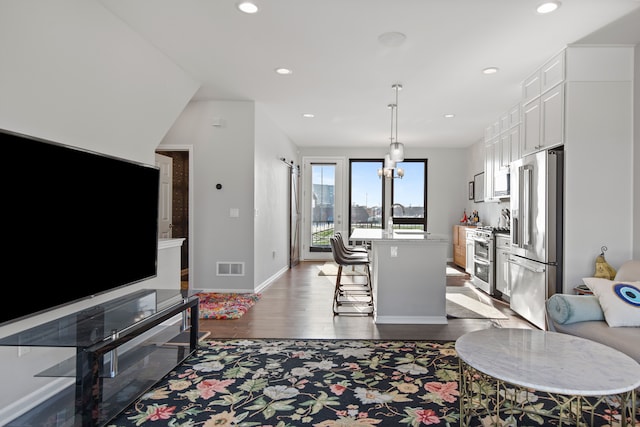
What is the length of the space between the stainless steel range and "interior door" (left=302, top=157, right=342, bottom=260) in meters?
3.42

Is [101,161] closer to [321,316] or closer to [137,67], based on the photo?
[137,67]

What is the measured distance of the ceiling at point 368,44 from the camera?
2785 millimetres

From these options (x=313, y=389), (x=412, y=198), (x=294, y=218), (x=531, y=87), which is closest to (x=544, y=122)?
(x=531, y=87)

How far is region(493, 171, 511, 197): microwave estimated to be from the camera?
5641 millimetres

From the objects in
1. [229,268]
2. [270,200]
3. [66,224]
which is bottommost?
[229,268]

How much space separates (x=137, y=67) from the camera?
124 inches

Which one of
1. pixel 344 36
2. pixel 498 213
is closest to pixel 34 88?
pixel 344 36

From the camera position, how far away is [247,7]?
2.78m

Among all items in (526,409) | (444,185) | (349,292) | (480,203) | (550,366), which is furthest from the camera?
(444,185)

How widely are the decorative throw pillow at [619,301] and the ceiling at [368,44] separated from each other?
6.54 feet

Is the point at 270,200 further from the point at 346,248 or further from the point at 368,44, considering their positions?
the point at 368,44

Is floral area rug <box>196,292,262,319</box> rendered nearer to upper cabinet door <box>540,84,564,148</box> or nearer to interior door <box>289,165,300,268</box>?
interior door <box>289,165,300,268</box>

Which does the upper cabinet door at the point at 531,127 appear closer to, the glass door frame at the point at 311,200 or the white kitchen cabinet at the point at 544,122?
the white kitchen cabinet at the point at 544,122

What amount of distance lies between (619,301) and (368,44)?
2.76 metres
